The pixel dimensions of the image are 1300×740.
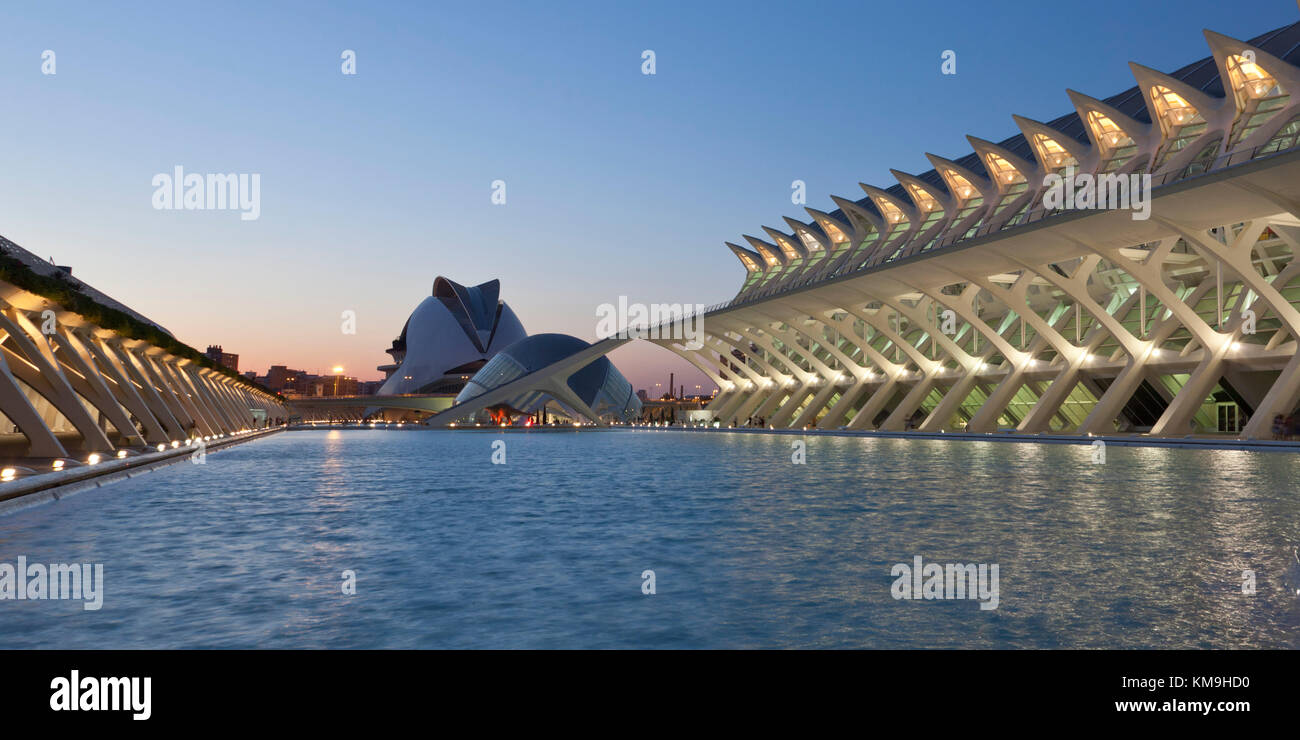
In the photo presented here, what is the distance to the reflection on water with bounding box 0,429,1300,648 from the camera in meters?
5.11

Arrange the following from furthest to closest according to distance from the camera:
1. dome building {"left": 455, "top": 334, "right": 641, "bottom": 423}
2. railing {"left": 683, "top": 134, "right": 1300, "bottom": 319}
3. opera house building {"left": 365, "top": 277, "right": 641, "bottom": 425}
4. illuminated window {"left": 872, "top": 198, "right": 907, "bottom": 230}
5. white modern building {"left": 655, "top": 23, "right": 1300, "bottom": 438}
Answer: opera house building {"left": 365, "top": 277, "right": 641, "bottom": 425} < dome building {"left": 455, "top": 334, "right": 641, "bottom": 423} < illuminated window {"left": 872, "top": 198, "right": 907, "bottom": 230} < white modern building {"left": 655, "top": 23, "right": 1300, "bottom": 438} < railing {"left": 683, "top": 134, "right": 1300, "bottom": 319}

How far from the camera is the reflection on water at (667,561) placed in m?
5.11

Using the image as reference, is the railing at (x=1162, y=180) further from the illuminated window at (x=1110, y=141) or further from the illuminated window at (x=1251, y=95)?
the illuminated window at (x=1110, y=141)

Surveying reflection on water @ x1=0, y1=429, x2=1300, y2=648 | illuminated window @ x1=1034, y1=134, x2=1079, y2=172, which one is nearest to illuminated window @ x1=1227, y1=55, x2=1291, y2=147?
illuminated window @ x1=1034, y1=134, x2=1079, y2=172

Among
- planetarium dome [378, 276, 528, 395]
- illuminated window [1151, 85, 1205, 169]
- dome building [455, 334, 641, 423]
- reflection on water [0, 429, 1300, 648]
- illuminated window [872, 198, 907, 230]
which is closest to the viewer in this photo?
reflection on water [0, 429, 1300, 648]

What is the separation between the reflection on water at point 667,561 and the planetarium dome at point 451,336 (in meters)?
99.1

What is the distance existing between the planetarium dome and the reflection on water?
3900 inches

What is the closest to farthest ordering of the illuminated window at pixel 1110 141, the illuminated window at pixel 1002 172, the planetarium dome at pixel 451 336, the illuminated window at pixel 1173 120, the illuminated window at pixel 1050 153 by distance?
the illuminated window at pixel 1173 120, the illuminated window at pixel 1110 141, the illuminated window at pixel 1050 153, the illuminated window at pixel 1002 172, the planetarium dome at pixel 451 336

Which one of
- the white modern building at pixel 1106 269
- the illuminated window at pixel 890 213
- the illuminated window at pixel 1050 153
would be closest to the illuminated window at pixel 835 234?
the white modern building at pixel 1106 269

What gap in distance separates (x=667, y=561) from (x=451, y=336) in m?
110

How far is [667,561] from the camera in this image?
765 cm

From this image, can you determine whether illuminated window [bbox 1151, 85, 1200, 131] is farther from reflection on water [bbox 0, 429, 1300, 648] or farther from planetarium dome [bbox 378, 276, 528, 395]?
planetarium dome [bbox 378, 276, 528, 395]
